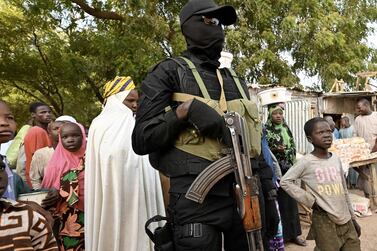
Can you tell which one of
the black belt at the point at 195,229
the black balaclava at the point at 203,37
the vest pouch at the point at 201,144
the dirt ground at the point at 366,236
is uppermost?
the black balaclava at the point at 203,37

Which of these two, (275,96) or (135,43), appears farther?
(135,43)

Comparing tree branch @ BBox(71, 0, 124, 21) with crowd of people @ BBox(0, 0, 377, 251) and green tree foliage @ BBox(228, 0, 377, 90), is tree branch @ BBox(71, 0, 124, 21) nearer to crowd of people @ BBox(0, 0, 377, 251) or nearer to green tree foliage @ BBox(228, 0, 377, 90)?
green tree foliage @ BBox(228, 0, 377, 90)

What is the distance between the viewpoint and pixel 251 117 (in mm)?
2156

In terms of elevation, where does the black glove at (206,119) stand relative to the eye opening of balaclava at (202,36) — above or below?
below

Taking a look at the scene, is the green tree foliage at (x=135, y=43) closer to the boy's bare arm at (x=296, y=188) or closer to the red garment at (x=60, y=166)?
the red garment at (x=60, y=166)

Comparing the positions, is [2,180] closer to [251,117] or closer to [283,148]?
[251,117]

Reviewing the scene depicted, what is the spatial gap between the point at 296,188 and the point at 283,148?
1854 millimetres

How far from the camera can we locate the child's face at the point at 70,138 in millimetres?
3492

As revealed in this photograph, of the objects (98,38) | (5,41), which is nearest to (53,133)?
(98,38)

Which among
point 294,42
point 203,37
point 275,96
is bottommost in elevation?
point 203,37

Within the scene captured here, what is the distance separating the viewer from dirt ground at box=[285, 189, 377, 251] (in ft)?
16.9

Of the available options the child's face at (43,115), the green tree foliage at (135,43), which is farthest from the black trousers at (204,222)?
the green tree foliage at (135,43)

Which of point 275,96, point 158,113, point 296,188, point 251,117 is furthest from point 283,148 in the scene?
point 158,113

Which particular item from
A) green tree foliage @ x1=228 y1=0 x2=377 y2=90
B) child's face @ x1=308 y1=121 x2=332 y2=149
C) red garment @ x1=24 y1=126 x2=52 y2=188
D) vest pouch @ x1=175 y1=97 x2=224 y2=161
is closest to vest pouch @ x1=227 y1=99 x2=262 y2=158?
vest pouch @ x1=175 y1=97 x2=224 y2=161
